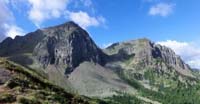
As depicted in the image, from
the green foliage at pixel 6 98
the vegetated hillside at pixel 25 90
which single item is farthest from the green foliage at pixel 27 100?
the green foliage at pixel 6 98

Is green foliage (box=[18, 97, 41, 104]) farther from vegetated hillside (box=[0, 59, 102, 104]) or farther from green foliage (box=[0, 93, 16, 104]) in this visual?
green foliage (box=[0, 93, 16, 104])

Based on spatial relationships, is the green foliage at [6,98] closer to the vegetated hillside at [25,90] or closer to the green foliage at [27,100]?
the vegetated hillside at [25,90]

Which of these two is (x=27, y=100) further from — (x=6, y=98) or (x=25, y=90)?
(x=25, y=90)

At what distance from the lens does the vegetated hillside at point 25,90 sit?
63391 millimetres

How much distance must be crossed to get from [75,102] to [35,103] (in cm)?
1242

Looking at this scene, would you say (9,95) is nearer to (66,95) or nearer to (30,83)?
(30,83)

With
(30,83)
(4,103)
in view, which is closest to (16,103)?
(4,103)

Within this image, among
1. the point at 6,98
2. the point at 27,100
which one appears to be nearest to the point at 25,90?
the point at 27,100

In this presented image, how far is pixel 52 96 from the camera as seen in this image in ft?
230

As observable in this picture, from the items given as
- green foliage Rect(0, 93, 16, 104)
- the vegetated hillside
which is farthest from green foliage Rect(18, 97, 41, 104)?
green foliage Rect(0, 93, 16, 104)

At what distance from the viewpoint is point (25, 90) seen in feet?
222

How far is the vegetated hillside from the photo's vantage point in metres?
63.4

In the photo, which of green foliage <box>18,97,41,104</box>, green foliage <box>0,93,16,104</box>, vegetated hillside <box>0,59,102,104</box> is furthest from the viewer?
vegetated hillside <box>0,59,102,104</box>

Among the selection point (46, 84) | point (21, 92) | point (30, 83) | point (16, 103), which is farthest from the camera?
point (46, 84)
